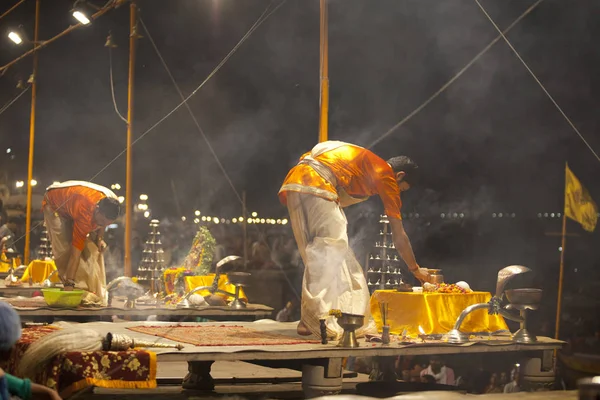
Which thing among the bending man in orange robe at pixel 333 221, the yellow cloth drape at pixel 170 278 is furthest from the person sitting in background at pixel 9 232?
the bending man in orange robe at pixel 333 221

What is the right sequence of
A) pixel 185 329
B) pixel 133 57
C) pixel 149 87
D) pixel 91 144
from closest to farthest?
pixel 185 329
pixel 133 57
pixel 149 87
pixel 91 144

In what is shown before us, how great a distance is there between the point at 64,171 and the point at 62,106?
4.43 ft

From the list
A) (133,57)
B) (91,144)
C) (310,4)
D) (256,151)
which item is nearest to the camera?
(310,4)

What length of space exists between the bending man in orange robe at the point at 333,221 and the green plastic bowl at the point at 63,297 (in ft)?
10.1

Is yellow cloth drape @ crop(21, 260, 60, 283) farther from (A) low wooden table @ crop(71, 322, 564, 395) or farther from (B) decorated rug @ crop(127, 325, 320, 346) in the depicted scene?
(A) low wooden table @ crop(71, 322, 564, 395)

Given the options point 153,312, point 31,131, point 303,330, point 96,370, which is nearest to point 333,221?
point 303,330

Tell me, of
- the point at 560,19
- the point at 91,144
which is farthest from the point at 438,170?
the point at 91,144

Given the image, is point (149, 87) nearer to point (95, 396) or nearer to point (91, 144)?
point (91, 144)

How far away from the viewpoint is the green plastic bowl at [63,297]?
9766mm

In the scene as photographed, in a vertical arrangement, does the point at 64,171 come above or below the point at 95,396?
above

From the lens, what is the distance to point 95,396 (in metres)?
7.53

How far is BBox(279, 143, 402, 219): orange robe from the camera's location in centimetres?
753

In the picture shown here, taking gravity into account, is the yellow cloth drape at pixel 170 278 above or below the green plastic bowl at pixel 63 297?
above

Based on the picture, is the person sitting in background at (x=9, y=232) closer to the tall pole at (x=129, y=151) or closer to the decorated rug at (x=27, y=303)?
the tall pole at (x=129, y=151)
